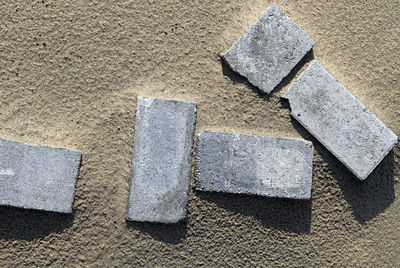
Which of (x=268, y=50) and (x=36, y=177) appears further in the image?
(x=268, y=50)

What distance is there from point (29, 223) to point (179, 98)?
0.85m

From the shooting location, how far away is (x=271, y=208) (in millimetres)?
1867

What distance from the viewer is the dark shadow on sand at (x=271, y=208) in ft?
6.02

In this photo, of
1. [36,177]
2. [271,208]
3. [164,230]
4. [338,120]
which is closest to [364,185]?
[338,120]

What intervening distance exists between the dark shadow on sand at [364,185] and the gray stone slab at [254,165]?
9 centimetres

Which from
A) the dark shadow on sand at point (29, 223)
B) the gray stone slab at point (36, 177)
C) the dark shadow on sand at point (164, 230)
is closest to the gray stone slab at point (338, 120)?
the dark shadow on sand at point (164, 230)

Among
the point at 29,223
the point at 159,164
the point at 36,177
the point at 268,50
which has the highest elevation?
the point at 268,50

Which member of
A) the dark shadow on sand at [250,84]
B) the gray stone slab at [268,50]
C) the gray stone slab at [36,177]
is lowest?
the gray stone slab at [36,177]

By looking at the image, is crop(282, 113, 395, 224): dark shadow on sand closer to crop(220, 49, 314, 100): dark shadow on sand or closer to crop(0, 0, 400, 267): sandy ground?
crop(0, 0, 400, 267): sandy ground

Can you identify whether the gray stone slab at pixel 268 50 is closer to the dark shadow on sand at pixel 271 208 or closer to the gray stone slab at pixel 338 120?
the gray stone slab at pixel 338 120

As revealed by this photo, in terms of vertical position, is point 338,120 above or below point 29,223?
above

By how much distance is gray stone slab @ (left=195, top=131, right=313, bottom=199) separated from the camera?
1812mm

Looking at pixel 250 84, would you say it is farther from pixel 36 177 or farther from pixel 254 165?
pixel 36 177

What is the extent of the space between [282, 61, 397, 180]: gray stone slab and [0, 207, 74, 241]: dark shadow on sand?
115 centimetres
